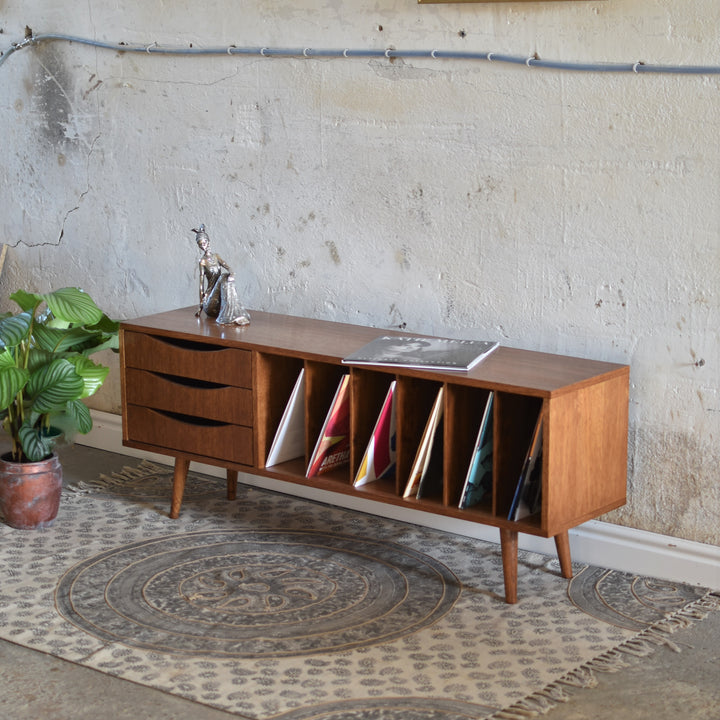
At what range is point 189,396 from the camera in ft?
9.47

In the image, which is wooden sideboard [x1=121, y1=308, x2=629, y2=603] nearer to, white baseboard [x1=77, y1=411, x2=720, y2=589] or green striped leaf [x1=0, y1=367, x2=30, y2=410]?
white baseboard [x1=77, y1=411, x2=720, y2=589]

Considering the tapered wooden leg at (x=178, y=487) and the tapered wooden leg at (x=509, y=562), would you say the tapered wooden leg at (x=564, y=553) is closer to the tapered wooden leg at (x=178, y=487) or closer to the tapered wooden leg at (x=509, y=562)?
the tapered wooden leg at (x=509, y=562)

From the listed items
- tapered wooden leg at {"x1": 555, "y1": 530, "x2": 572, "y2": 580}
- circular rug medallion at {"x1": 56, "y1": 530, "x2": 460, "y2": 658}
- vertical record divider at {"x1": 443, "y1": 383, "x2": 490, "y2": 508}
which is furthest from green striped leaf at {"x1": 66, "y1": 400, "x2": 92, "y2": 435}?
tapered wooden leg at {"x1": 555, "y1": 530, "x2": 572, "y2": 580}

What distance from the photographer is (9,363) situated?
2.80 metres

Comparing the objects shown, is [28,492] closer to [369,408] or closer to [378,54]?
[369,408]

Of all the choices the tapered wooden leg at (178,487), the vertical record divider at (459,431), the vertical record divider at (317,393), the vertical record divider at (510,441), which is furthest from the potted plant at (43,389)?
the vertical record divider at (510,441)

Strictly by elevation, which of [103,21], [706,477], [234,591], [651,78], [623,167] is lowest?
[234,591]

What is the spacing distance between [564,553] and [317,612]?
2.06ft

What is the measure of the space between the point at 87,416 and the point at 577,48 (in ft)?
5.26

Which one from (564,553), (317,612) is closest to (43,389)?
(317,612)

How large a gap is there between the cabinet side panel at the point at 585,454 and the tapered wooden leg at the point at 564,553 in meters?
0.12

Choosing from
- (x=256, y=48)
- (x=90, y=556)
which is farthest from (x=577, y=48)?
(x=90, y=556)

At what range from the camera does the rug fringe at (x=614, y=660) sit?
206cm

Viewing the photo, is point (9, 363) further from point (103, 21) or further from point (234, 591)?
point (103, 21)
